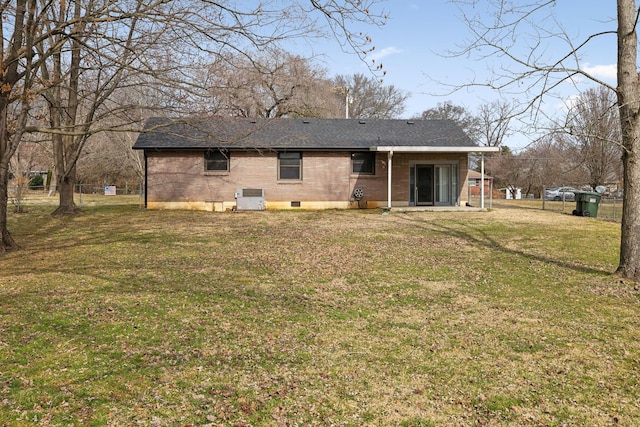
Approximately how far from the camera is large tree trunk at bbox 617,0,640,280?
25.1 feet

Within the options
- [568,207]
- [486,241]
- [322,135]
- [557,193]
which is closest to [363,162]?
[322,135]

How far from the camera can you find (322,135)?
74.7ft

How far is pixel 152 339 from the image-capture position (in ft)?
16.3

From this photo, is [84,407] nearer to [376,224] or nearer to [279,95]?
[376,224]

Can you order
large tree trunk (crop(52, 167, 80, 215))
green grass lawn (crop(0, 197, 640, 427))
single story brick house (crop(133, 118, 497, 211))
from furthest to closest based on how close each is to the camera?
single story brick house (crop(133, 118, 497, 211))
large tree trunk (crop(52, 167, 80, 215))
green grass lawn (crop(0, 197, 640, 427))

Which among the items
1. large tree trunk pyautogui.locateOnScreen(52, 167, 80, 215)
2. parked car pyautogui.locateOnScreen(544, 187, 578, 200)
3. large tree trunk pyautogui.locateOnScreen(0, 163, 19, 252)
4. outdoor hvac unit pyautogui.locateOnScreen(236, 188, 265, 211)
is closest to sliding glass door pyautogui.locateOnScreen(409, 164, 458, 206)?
outdoor hvac unit pyautogui.locateOnScreen(236, 188, 265, 211)

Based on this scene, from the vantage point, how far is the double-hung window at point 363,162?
72.2 feet

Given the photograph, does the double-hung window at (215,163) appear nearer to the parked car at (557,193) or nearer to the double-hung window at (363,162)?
the double-hung window at (363,162)

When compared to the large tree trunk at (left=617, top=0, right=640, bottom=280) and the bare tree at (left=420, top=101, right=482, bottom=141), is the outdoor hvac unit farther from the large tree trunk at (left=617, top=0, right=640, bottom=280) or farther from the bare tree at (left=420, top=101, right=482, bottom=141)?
the bare tree at (left=420, top=101, right=482, bottom=141)

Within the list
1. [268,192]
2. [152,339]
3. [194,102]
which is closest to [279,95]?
[268,192]

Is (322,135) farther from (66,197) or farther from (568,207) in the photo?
(568,207)

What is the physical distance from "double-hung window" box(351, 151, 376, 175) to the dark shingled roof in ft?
1.57

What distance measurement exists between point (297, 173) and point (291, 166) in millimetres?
437

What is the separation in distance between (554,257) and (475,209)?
1134 cm
